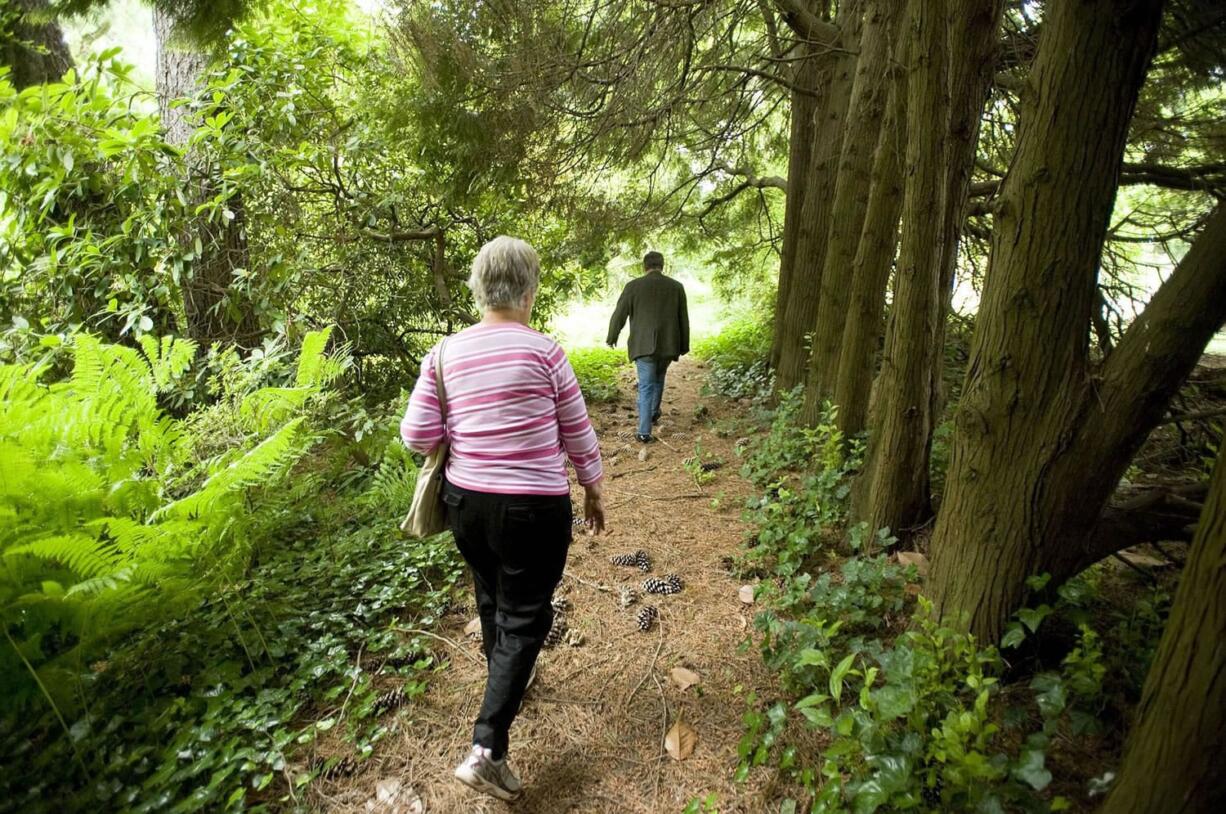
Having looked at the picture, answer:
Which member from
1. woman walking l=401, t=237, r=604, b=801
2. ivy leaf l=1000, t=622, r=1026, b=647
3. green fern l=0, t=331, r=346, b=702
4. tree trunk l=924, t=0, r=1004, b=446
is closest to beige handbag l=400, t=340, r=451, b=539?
woman walking l=401, t=237, r=604, b=801

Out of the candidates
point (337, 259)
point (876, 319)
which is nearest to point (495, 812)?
point (876, 319)

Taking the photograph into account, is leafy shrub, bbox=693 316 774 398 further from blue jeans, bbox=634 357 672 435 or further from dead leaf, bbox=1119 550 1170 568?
dead leaf, bbox=1119 550 1170 568

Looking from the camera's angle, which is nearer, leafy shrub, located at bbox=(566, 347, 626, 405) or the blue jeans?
the blue jeans

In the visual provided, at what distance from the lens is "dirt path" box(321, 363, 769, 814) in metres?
2.16

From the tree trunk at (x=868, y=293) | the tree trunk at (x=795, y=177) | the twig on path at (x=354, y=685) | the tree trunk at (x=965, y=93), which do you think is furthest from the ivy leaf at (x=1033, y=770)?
the tree trunk at (x=795, y=177)

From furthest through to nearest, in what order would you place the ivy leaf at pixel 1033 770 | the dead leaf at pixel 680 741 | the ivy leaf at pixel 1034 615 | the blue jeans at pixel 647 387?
the blue jeans at pixel 647 387 < the dead leaf at pixel 680 741 < the ivy leaf at pixel 1034 615 < the ivy leaf at pixel 1033 770

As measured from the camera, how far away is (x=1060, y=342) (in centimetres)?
200

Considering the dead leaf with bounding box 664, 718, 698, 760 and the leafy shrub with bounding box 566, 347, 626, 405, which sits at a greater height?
the leafy shrub with bounding box 566, 347, 626, 405

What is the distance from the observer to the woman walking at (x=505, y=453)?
6.64 feet

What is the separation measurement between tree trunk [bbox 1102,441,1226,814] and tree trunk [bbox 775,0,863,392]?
4.76 m

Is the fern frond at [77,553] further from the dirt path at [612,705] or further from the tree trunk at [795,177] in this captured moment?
the tree trunk at [795,177]

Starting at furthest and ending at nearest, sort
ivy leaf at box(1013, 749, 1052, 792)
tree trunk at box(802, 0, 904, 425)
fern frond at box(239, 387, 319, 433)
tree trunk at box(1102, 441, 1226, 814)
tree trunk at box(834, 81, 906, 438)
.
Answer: tree trunk at box(802, 0, 904, 425) < tree trunk at box(834, 81, 906, 438) < fern frond at box(239, 387, 319, 433) < ivy leaf at box(1013, 749, 1052, 792) < tree trunk at box(1102, 441, 1226, 814)

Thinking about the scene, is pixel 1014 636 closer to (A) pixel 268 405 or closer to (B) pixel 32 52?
(A) pixel 268 405

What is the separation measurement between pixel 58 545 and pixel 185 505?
1.40ft
